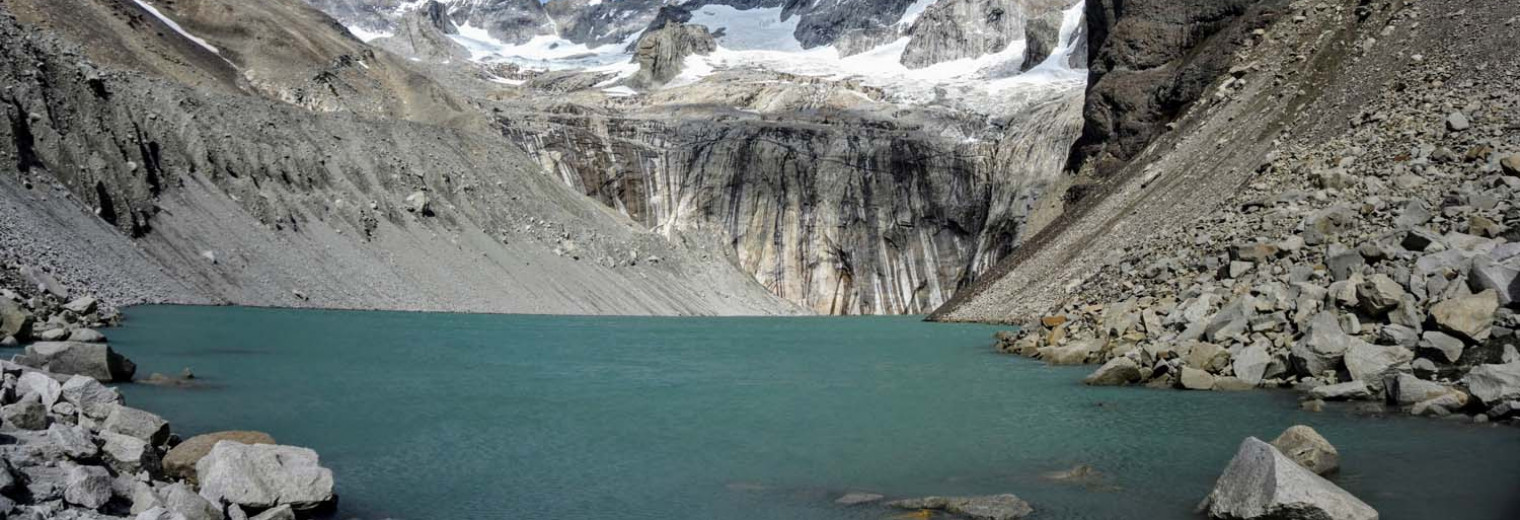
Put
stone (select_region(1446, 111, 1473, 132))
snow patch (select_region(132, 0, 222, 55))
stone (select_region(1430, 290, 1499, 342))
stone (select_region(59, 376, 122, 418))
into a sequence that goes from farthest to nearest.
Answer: snow patch (select_region(132, 0, 222, 55)), stone (select_region(1446, 111, 1473, 132)), stone (select_region(1430, 290, 1499, 342)), stone (select_region(59, 376, 122, 418))

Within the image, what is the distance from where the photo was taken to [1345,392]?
48.3 ft

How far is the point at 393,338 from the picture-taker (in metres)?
31.1

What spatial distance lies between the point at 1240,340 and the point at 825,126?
83.2 meters

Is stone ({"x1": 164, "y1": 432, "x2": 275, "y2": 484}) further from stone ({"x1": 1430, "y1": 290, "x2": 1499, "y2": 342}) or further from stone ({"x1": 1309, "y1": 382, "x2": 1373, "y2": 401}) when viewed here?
stone ({"x1": 1430, "y1": 290, "x2": 1499, "y2": 342})

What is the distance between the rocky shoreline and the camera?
7.40 meters

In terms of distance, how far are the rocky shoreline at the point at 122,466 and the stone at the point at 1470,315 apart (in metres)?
14.6

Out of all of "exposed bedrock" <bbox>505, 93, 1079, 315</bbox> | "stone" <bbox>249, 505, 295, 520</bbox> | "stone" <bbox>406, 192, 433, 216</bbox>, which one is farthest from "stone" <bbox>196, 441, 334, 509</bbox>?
"exposed bedrock" <bbox>505, 93, 1079, 315</bbox>

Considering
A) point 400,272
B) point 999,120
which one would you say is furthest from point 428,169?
point 999,120

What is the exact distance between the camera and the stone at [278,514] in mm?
8492

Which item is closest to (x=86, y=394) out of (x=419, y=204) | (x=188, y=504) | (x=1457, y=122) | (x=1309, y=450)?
(x=188, y=504)

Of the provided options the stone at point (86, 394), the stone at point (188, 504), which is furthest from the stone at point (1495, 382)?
the stone at point (86, 394)

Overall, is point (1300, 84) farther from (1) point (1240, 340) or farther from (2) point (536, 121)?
(2) point (536, 121)

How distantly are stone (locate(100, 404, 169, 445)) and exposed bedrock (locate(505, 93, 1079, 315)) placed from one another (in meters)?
84.6

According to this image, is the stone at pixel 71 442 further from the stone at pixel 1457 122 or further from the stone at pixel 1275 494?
the stone at pixel 1457 122
